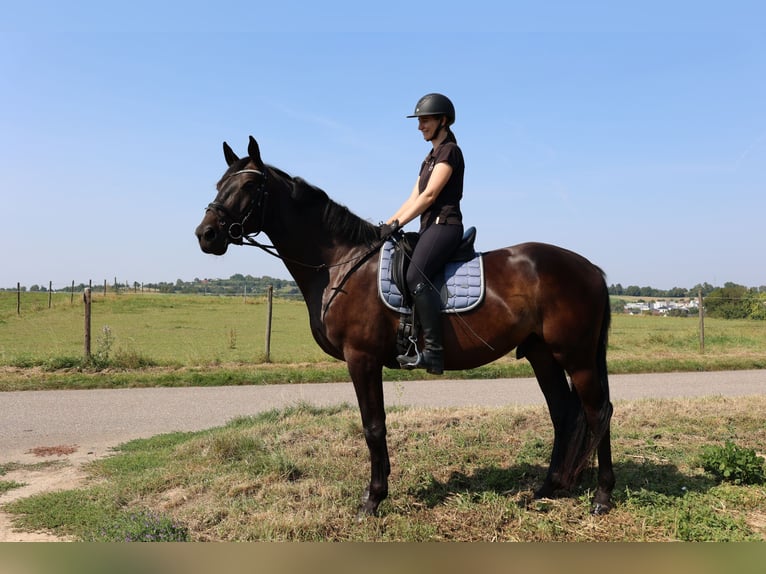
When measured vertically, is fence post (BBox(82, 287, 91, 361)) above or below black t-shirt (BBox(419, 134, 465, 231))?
below

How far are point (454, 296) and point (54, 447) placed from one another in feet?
19.9

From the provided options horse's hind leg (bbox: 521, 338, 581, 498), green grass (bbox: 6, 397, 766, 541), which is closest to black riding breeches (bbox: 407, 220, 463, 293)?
horse's hind leg (bbox: 521, 338, 581, 498)

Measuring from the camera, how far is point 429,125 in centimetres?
493

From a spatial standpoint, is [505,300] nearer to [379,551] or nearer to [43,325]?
[379,551]

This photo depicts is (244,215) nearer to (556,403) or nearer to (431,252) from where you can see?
(431,252)

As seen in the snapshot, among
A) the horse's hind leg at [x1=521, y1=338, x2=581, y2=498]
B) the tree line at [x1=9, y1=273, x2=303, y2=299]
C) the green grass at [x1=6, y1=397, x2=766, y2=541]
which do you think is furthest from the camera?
the tree line at [x1=9, y1=273, x2=303, y2=299]

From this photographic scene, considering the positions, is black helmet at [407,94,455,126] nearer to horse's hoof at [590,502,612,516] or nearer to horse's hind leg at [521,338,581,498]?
horse's hind leg at [521,338,581,498]

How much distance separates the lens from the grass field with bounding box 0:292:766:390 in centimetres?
1325

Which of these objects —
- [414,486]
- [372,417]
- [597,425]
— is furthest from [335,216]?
[597,425]

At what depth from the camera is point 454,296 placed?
4.82 metres

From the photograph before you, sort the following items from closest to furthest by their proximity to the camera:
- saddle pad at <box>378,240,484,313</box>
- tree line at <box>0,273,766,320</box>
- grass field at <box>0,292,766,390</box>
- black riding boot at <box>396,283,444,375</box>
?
1. black riding boot at <box>396,283,444,375</box>
2. saddle pad at <box>378,240,484,313</box>
3. grass field at <box>0,292,766,390</box>
4. tree line at <box>0,273,766,320</box>

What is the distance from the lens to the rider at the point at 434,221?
4699mm

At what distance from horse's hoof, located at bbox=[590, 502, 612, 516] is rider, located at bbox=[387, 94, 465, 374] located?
1814mm

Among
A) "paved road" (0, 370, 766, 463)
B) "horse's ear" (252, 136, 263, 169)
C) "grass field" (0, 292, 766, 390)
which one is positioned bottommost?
"paved road" (0, 370, 766, 463)
